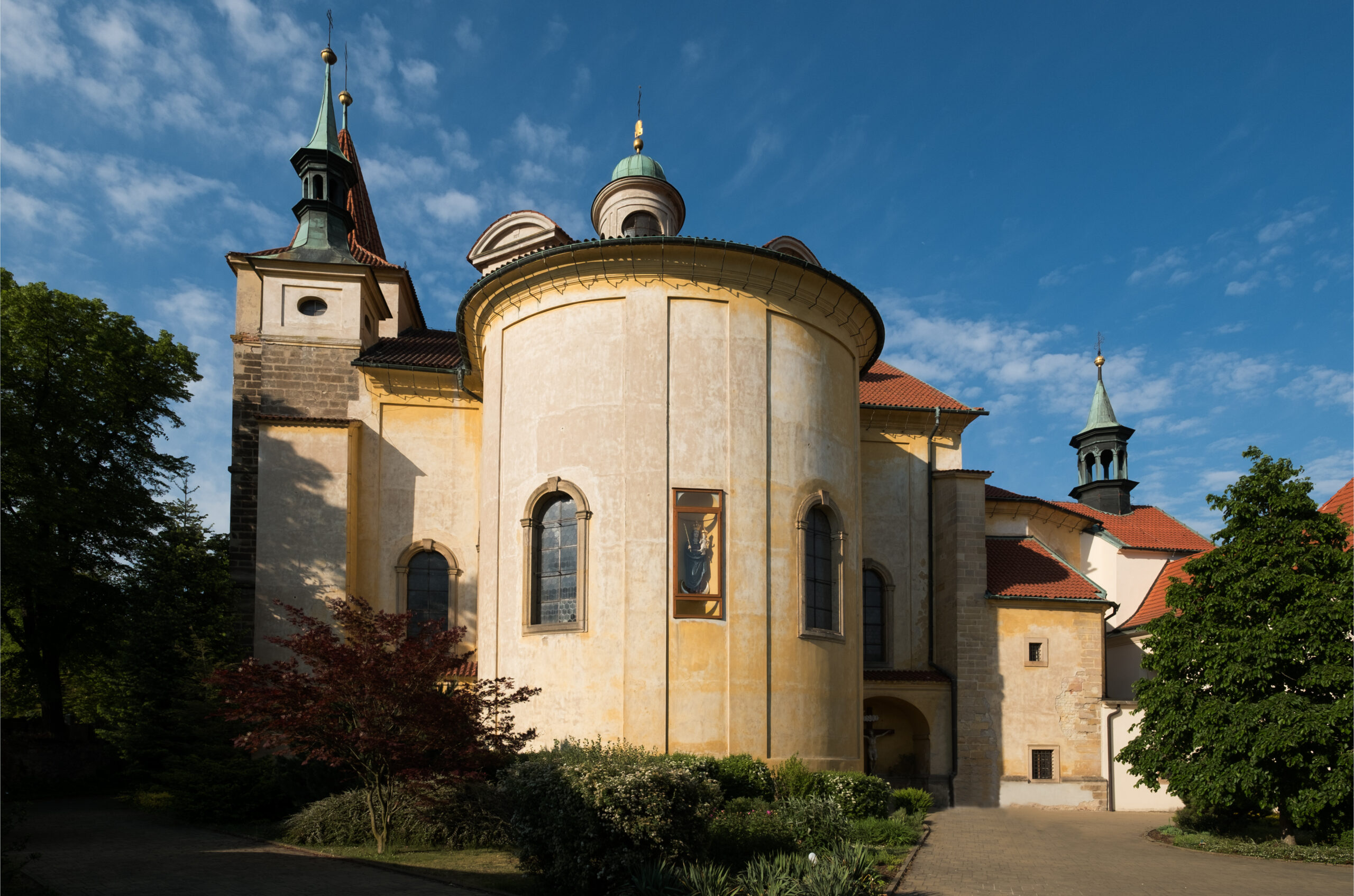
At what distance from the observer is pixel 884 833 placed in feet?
46.5

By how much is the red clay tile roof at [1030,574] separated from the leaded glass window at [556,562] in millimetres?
11250

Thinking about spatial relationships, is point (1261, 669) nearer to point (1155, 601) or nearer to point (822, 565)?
point (822, 565)

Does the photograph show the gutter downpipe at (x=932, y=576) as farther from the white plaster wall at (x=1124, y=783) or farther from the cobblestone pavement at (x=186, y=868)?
the cobblestone pavement at (x=186, y=868)

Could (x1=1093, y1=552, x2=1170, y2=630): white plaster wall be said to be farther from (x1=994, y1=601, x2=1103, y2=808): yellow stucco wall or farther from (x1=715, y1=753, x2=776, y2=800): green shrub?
(x1=715, y1=753, x2=776, y2=800): green shrub

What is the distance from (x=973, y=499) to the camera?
22.6 metres

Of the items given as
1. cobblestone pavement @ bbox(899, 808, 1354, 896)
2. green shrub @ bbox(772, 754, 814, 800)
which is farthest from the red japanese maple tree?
cobblestone pavement @ bbox(899, 808, 1354, 896)

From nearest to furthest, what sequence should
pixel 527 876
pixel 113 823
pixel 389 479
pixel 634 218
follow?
1. pixel 527 876
2. pixel 113 823
3. pixel 389 479
4. pixel 634 218

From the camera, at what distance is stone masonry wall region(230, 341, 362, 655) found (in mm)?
21469

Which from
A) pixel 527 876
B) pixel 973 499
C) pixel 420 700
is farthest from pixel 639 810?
pixel 973 499

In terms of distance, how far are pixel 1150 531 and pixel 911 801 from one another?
21224 mm

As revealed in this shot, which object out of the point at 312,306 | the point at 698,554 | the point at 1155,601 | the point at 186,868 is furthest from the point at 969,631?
the point at 312,306

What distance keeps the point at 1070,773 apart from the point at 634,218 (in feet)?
59.1

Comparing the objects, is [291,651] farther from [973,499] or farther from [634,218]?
[973,499]

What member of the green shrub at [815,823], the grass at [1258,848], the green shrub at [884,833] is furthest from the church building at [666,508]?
the grass at [1258,848]
